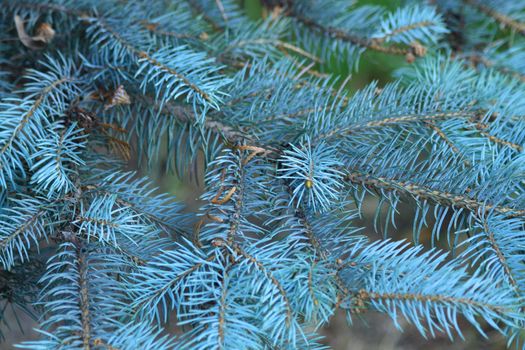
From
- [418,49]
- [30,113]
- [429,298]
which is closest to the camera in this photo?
[429,298]

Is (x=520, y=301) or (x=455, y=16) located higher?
(x=455, y=16)

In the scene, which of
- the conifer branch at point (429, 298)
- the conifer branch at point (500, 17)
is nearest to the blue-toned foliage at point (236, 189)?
the conifer branch at point (429, 298)

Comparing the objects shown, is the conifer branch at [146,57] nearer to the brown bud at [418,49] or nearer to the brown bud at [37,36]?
the brown bud at [37,36]

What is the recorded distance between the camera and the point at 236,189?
40cm

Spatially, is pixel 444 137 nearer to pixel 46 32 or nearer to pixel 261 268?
pixel 261 268

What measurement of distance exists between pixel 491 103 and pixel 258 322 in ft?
1.11

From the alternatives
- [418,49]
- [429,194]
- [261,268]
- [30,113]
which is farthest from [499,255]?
[30,113]

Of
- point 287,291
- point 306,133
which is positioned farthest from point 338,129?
point 287,291

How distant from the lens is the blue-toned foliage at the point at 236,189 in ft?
1.11

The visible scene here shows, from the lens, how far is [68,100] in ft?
1.62

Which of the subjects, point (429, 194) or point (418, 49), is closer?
point (429, 194)

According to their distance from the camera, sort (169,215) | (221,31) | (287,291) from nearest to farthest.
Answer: (287,291) → (169,215) → (221,31)

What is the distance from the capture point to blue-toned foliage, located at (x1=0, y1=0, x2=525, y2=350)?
339 mm

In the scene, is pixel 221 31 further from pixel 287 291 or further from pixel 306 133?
pixel 287 291
